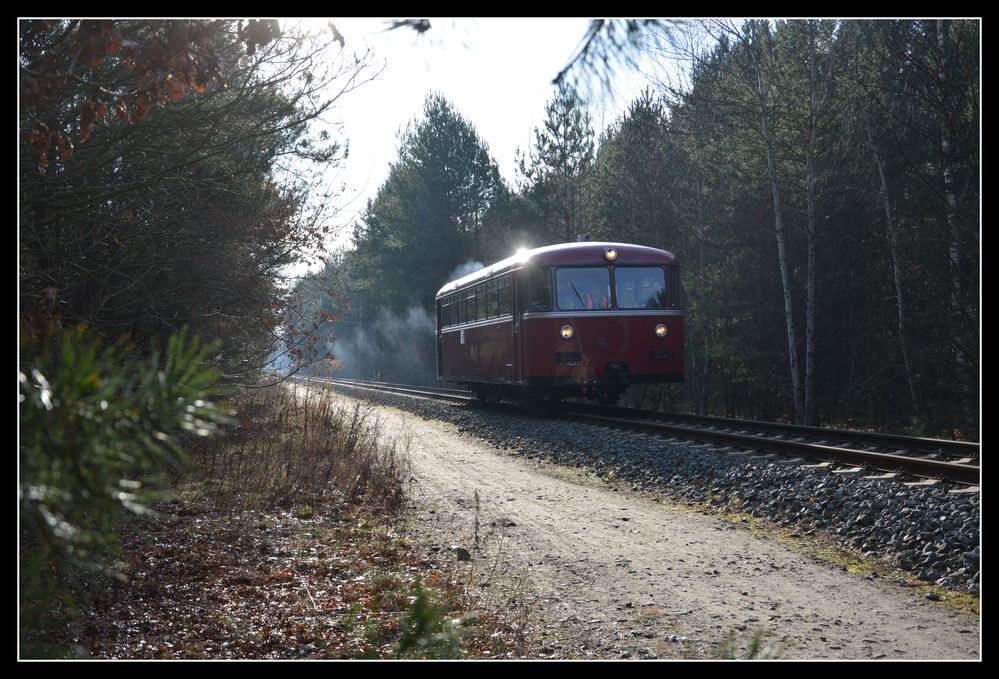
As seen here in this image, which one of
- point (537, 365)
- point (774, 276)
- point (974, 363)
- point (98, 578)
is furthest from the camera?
point (774, 276)

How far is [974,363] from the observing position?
13805mm

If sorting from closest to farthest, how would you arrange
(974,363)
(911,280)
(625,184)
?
(974,363)
(911,280)
(625,184)

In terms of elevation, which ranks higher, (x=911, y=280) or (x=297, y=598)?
(x=911, y=280)

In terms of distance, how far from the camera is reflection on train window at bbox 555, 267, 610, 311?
15648mm

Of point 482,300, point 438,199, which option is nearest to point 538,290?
point 482,300

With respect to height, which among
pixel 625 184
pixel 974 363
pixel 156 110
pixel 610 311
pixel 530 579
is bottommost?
pixel 530 579

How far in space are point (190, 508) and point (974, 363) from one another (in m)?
12.1

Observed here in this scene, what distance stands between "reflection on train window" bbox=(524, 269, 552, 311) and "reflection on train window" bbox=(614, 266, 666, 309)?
1288 mm

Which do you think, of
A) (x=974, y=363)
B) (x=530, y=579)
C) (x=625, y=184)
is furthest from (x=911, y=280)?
(x=530, y=579)

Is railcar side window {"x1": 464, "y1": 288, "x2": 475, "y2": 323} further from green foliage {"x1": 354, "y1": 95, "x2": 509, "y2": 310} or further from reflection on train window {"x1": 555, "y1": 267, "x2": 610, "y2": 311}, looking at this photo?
green foliage {"x1": 354, "y1": 95, "x2": 509, "y2": 310}

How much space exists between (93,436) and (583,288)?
14.4 m

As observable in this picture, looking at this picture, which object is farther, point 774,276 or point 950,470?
point 774,276

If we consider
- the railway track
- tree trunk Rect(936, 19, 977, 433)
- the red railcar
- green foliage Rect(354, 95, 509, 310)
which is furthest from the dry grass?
green foliage Rect(354, 95, 509, 310)

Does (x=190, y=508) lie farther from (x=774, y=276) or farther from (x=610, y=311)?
(x=774, y=276)
